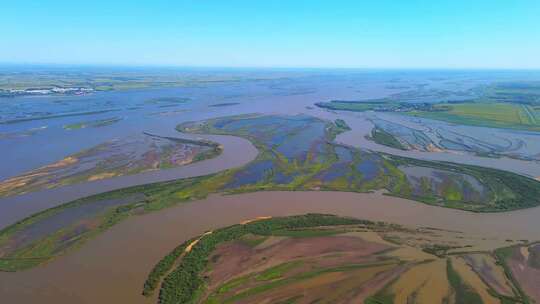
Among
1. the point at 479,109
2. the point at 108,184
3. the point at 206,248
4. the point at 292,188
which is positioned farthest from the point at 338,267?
the point at 479,109

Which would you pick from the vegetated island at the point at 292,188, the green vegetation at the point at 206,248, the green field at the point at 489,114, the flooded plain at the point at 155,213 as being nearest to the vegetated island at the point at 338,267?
the green vegetation at the point at 206,248

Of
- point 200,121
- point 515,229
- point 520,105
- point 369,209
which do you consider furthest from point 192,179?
point 520,105

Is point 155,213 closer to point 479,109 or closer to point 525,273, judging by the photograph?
point 525,273

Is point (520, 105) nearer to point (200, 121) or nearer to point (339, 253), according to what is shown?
point (200, 121)

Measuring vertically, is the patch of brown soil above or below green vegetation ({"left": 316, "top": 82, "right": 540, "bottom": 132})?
below

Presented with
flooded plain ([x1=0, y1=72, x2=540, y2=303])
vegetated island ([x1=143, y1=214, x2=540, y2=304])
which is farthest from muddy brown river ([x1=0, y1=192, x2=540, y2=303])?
vegetated island ([x1=143, y1=214, x2=540, y2=304])

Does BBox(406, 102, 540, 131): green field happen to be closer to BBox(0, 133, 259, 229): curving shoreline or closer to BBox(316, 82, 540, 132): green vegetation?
BBox(316, 82, 540, 132): green vegetation
